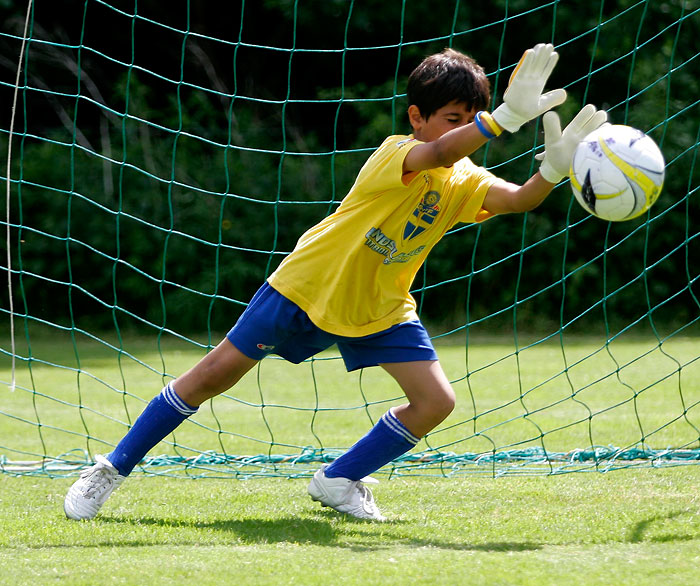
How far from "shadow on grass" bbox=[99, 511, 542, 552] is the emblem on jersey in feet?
3.23

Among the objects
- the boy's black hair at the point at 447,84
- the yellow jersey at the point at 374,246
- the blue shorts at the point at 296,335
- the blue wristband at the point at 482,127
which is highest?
the boy's black hair at the point at 447,84

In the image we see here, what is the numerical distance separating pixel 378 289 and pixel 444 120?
61 centimetres

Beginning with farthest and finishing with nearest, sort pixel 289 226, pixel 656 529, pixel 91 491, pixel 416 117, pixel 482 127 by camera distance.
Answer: pixel 289 226, pixel 91 491, pixel 416 117, pixel 656 529, pixel 482 127

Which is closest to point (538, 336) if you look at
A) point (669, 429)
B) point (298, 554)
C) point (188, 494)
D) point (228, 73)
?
point (669, 429)

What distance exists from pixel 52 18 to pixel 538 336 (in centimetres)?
761

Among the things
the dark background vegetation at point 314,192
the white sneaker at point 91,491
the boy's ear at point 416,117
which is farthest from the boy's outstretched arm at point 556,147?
the dark background vegetation at point 314,192

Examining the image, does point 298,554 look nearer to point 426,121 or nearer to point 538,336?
point 426,121

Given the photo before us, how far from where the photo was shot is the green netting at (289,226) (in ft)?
21.8

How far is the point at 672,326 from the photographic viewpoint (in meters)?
10.2

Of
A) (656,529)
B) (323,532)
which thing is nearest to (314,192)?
(323,532)

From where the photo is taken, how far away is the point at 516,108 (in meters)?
3.10

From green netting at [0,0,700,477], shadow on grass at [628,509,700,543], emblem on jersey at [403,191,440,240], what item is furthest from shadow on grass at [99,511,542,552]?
green netting at [0,0,700,477]

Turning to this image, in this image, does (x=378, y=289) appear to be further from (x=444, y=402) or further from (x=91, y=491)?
(x=91, y=491)

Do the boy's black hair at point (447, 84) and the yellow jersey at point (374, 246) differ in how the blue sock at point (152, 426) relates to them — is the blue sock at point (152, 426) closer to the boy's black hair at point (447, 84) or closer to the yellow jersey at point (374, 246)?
the yellow jersey at point (374, 246)
